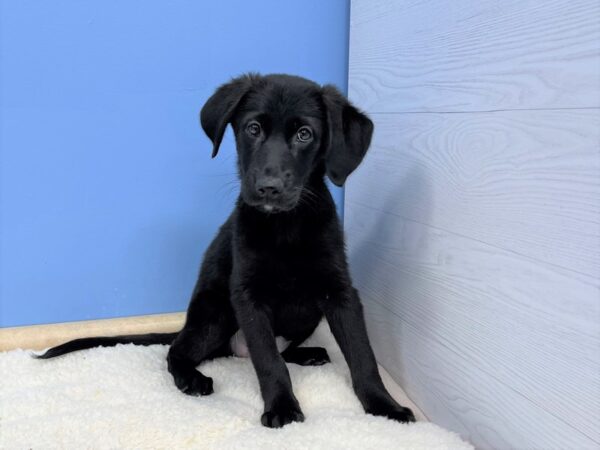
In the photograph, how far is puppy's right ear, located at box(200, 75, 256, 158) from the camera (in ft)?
4.11

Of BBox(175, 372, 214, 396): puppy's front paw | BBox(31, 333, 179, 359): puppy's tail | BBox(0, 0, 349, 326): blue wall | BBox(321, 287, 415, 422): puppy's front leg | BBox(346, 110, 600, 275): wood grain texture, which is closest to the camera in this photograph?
BBox(346, 110, 600, 275): wood grain texture

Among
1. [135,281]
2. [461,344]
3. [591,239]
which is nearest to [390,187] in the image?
[461,344]

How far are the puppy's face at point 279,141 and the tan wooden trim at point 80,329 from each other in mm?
732

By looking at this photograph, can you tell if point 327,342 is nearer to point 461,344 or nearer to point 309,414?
point 309,414

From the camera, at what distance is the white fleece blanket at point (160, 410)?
43.1 inches

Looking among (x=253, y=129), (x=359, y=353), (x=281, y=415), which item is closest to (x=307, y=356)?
(x=359, y=353)

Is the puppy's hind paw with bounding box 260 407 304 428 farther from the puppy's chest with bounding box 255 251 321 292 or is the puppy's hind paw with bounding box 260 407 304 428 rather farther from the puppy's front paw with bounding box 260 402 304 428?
the puppy's chest with bounding box 255 251 321 292

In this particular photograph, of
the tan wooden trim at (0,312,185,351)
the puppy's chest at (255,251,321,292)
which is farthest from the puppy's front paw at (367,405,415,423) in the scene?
the tan wooden trim at (0,312,185,351)

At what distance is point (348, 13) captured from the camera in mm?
1817

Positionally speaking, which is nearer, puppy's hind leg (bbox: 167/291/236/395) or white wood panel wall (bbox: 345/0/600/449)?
white wood panel wall (bbox: 345/0/600/449)

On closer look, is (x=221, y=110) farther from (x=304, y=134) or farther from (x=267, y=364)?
(x=267, y=364)

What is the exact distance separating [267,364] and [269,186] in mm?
399

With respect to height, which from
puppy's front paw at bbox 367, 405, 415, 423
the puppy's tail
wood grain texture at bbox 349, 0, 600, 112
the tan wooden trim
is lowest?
the tan wooden trim

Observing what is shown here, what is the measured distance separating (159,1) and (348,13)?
0.60 metres
